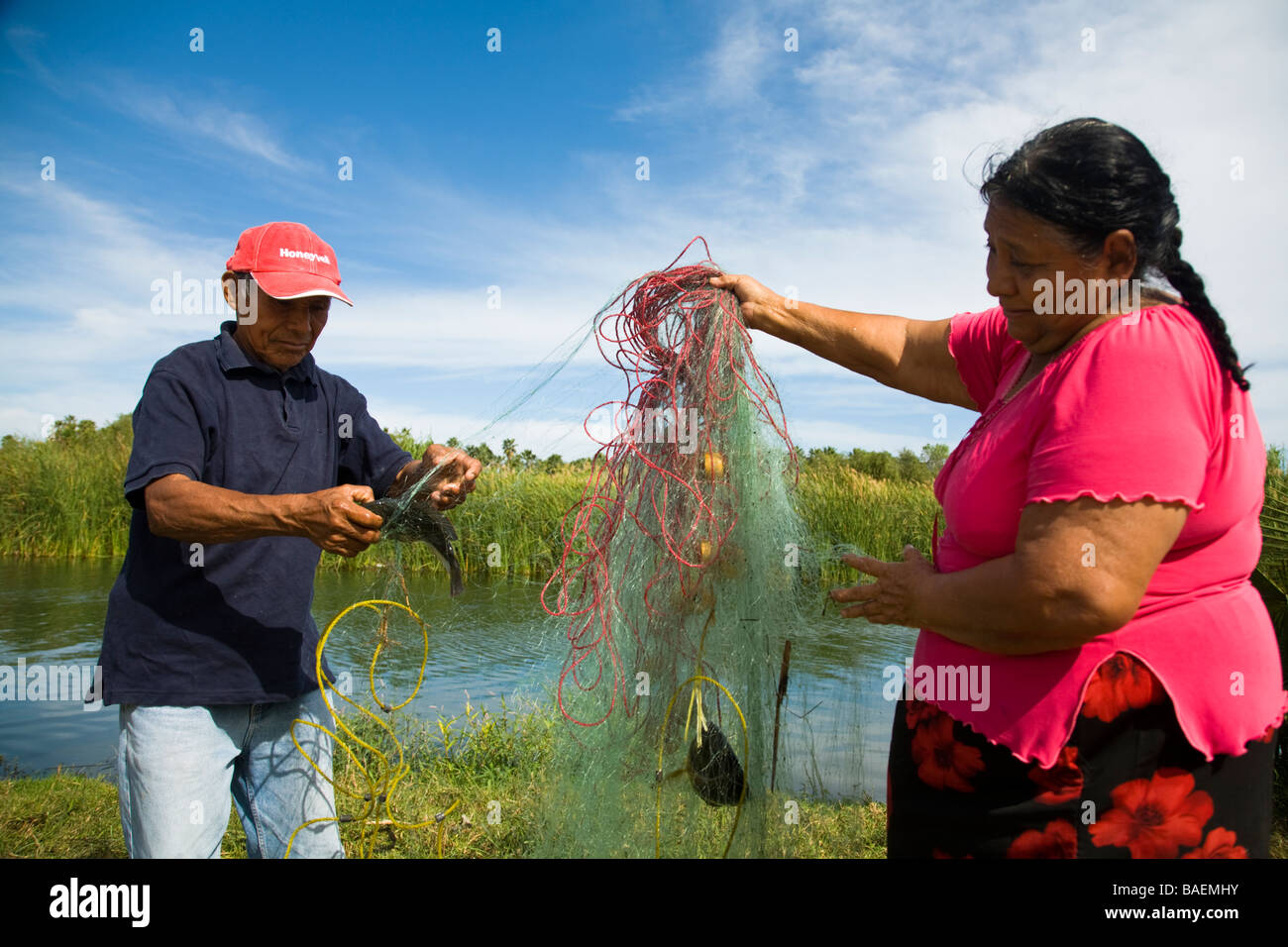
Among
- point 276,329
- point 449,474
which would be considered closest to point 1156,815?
point 449,474

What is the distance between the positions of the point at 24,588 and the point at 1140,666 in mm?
14433

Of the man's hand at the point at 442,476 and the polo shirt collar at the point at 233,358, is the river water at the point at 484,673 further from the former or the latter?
the polo shirt collar at the point at 233,358

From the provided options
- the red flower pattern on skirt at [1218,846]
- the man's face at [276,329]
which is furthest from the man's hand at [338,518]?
the red flower pattern on skirt at [1218,846]

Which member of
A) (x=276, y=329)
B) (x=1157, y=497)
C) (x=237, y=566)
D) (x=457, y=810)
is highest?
(x=276, y=329)

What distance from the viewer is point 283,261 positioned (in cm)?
240

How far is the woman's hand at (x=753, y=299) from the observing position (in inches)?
107

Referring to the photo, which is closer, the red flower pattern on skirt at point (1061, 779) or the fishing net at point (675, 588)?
the red flower pattern on skirt at point (1061, 779)

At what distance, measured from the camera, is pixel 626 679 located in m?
2.65

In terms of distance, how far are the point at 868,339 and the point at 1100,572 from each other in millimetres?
1282

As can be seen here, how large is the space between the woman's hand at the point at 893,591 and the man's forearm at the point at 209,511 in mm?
1395

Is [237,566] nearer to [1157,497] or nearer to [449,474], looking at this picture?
[449,474]

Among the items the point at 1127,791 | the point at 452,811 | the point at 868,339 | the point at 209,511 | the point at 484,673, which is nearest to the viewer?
the point at 1127,791

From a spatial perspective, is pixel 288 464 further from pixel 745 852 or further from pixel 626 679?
pixel 745 852
